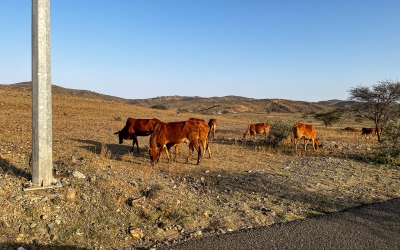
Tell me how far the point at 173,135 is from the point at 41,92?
583cm

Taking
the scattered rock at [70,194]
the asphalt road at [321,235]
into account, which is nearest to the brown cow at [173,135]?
the scattered rock at [70,194]

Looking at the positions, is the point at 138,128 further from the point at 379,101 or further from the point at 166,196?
the point at 379,101

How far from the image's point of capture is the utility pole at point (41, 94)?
6094 mm

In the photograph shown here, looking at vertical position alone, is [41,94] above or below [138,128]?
above

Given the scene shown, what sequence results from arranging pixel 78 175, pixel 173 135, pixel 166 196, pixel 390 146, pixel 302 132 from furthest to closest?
pixel 302 132, pixel 390 146, pixel 173 135, pixel 78 175, pixel 166 196

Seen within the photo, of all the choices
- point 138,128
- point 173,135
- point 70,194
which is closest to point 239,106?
point 138,128

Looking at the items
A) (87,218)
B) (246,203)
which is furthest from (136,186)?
(246,203)

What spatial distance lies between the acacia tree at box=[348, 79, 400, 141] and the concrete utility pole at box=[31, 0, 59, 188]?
23.1 m

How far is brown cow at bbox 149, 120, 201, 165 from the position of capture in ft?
36.9

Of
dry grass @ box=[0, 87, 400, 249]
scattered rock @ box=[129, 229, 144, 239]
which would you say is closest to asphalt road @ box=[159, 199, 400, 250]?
dry grass @ box=[0, 87, 400, 249]

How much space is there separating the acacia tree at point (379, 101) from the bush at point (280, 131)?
30.4 ft

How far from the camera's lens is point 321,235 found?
541cm

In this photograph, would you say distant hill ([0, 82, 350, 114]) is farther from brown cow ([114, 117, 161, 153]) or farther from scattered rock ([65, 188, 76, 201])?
scattered rock ([65, 188, 76, 201])

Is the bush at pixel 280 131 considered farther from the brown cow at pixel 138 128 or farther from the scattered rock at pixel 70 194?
the scattered rock at pixel 70 194
